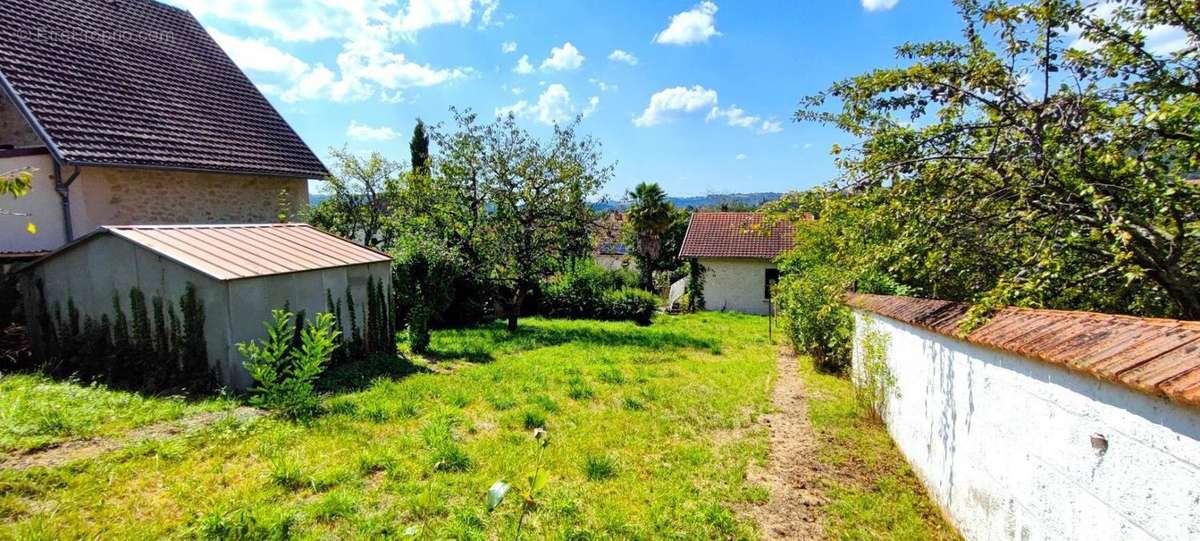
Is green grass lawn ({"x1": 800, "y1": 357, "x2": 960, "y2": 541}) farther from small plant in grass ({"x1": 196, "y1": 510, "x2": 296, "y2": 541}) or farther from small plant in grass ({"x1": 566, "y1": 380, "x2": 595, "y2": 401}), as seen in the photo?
small plant in grass ({"x1": 196, "y1": 510, "x2": 296, "y2": 541})

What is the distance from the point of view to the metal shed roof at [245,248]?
7203 millimetres

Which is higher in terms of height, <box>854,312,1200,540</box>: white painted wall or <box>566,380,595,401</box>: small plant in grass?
<box>854,312,1200,540</box>: white painted wall

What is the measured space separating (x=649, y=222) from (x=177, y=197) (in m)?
25.6

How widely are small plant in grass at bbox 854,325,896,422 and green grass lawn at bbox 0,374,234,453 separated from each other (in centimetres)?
765

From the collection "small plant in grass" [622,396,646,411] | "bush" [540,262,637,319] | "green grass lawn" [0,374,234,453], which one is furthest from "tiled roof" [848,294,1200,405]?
"bush" [540,262,637,319]

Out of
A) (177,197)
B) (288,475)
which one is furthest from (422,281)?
(288,475)

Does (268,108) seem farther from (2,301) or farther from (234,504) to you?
(234,504)

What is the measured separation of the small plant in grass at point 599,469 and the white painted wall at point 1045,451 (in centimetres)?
270

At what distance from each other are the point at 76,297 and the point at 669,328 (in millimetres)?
14197

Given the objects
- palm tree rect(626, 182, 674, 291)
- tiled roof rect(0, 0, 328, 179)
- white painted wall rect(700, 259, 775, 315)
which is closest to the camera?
tiled roof rect(0, 0, 328, 179)

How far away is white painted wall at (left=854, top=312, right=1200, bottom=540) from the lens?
6.74 ft

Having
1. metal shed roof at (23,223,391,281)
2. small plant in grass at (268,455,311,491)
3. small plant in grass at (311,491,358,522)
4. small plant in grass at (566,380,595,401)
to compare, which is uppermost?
metal shed roof at (23,223,391,281)

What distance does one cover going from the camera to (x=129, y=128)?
11.2 metres

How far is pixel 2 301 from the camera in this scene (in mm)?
8562
